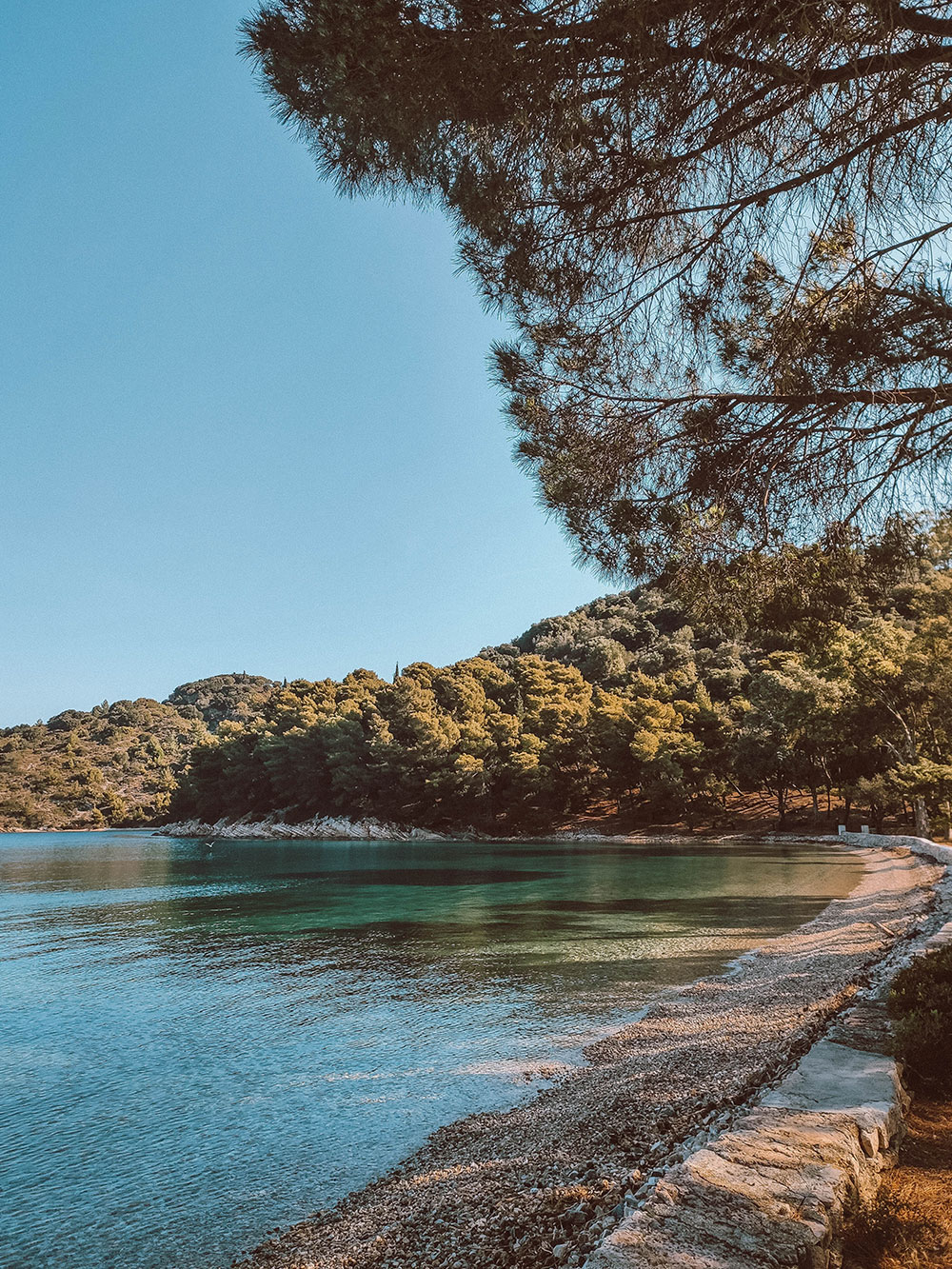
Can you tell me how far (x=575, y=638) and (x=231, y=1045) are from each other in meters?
75.3

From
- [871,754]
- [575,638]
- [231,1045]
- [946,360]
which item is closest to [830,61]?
[946,360]

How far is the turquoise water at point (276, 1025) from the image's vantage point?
5.39 m

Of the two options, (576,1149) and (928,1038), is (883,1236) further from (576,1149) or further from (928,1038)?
(576,1149)

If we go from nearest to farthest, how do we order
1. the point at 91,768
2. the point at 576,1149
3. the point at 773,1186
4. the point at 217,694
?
the point at 773,1186, the point at 576,1149, the point at 91,768, the point at 217,694

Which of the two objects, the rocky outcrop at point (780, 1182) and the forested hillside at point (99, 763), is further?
the forested hillside at point (99, 763)

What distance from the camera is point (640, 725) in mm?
49531

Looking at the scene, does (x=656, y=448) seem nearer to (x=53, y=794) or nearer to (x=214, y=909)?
(x=214, y=909)

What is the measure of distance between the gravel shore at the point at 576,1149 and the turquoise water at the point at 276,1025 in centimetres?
42

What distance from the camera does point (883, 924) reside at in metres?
13.3

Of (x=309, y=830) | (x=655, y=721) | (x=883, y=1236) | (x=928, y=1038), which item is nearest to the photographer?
(x=883, y=1236)

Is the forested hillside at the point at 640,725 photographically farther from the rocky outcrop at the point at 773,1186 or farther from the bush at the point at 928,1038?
the rocky outcrop at the point at 773,1186

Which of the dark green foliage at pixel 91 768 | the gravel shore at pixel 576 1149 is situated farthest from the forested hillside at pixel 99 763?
the gravel shore at pixel 576 1149

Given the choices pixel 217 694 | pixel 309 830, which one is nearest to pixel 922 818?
pixel 309 830

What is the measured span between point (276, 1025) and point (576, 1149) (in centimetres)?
563
